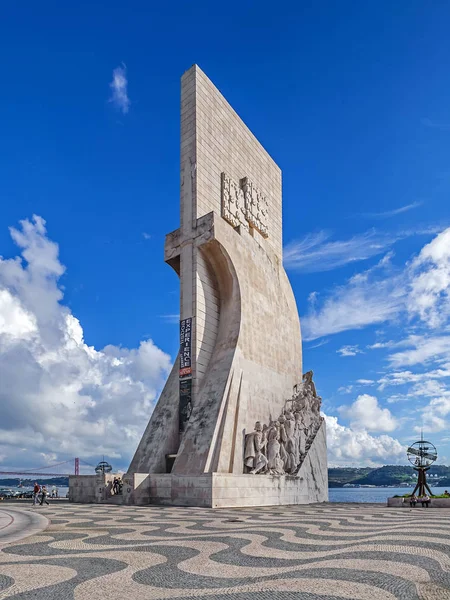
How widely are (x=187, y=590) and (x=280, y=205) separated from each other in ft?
69.5

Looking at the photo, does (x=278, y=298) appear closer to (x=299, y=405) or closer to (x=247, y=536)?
(x=299, y=405)

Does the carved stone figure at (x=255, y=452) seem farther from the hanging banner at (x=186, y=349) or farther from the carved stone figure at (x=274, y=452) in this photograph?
the hanging banner at (x=186, y=349)

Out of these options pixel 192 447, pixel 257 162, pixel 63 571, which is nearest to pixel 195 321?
pixel 192 447

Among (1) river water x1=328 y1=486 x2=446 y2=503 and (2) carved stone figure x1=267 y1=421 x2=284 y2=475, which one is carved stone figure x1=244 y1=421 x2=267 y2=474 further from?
(1) river water x1=328 y1=486 x2=446 y2=503

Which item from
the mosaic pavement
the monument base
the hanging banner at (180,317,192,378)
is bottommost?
the monument base

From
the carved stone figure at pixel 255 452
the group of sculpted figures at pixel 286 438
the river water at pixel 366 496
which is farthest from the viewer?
the river water at pixel 366 496

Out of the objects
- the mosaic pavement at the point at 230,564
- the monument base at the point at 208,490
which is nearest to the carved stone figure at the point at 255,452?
the monument base at the point at 208,490

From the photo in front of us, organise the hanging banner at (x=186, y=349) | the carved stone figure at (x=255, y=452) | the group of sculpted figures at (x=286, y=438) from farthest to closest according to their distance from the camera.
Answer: the hanging banner at (x=186, y=349) → the group of sculpted figures at (x=286, y=438) → the carved stone figure at (x=255, y=452)

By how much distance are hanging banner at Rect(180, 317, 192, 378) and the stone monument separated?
0.12 ft

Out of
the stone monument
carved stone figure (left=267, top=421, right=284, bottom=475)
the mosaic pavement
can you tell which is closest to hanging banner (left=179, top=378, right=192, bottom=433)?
the stone monument

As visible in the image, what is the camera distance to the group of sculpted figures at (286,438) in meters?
15.0

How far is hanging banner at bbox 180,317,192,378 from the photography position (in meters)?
15.7

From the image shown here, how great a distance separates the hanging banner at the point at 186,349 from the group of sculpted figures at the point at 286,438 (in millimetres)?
2457

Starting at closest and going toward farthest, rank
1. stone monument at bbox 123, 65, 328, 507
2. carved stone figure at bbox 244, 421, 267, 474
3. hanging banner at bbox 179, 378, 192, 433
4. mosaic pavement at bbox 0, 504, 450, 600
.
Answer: mosaic pavement at bbox 0, 504, 450, 600, stone monument at bbox 123, 65, 328, 507, carved stone figure at bbox 244, 421, 267, 474, hanging banner at bbox 179, 378, 192, 433
